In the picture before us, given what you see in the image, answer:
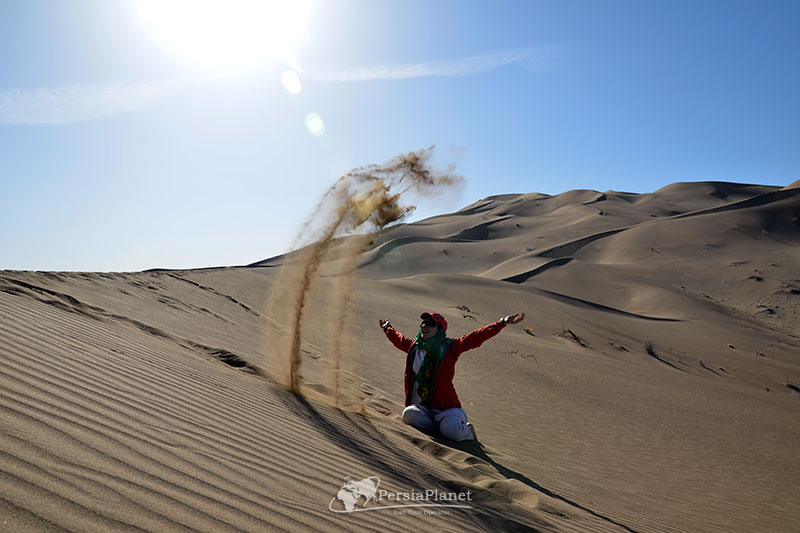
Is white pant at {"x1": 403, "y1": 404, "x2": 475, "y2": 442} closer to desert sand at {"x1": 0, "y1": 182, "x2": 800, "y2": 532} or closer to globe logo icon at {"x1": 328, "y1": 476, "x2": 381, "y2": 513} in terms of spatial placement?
desert sand at {"x1": 0, "y1": 182, "x2": 800, "y2": 532}

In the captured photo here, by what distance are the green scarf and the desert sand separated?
588mm

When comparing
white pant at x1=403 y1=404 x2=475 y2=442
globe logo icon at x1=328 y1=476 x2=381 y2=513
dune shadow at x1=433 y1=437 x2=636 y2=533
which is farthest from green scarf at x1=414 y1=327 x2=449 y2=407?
globe logo icon at x1=328 y1=476 x2=381 y2=513

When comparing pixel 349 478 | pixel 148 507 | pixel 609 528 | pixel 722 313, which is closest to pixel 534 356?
pixel 609 528

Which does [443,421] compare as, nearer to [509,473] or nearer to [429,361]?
[429,361]

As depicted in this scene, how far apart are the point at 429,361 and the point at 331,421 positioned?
123 cm

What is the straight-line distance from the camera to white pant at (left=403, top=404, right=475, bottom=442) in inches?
219

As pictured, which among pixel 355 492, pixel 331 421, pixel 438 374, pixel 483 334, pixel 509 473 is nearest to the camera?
pixel 355 492

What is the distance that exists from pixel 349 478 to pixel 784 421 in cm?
1287

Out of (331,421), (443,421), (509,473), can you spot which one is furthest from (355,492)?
(443,421)

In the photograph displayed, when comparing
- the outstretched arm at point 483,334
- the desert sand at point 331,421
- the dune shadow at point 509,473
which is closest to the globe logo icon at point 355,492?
the desert sand at point 331,421

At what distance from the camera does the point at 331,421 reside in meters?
4.95

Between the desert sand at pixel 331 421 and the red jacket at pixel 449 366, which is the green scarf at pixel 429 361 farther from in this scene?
the desert sand at pixel 331 421

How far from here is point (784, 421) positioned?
12156 mm

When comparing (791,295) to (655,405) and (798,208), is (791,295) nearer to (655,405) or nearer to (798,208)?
(798,208)
